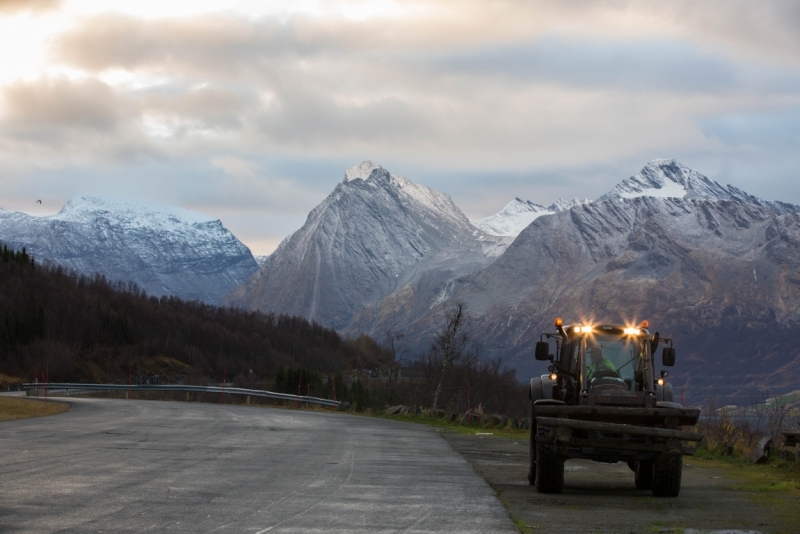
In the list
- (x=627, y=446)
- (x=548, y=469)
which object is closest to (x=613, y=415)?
(x=627, y=446)

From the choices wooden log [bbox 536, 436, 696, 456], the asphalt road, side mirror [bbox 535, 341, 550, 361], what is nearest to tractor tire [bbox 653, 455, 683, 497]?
wooden log [bbox 536, 436, 696, 456]

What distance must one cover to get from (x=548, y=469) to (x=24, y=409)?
3032 cm

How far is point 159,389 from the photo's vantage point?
217 ft

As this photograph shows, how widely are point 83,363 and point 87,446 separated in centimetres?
12925

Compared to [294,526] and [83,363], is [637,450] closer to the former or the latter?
[294,526]

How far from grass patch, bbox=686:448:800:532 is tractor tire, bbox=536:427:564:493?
312 centimetres

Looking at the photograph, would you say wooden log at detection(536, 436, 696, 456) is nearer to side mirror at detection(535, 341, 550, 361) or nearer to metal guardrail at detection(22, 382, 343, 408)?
side mirror at detection(535, 341, 550, 361)

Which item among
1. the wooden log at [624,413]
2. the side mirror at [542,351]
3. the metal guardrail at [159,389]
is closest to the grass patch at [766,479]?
the wooden log at [624,413]

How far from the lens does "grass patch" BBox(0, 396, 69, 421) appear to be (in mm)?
→ 36875

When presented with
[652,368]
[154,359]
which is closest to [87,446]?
[652,368]

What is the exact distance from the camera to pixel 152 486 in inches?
591

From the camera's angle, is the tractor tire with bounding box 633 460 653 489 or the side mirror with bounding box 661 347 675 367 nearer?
the side mirror with bounding box 661 347 675 367

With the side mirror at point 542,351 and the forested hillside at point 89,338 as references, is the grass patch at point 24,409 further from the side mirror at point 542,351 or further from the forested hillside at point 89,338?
the forested hillside at point 89,338

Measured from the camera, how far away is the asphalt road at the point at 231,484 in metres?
12.0
